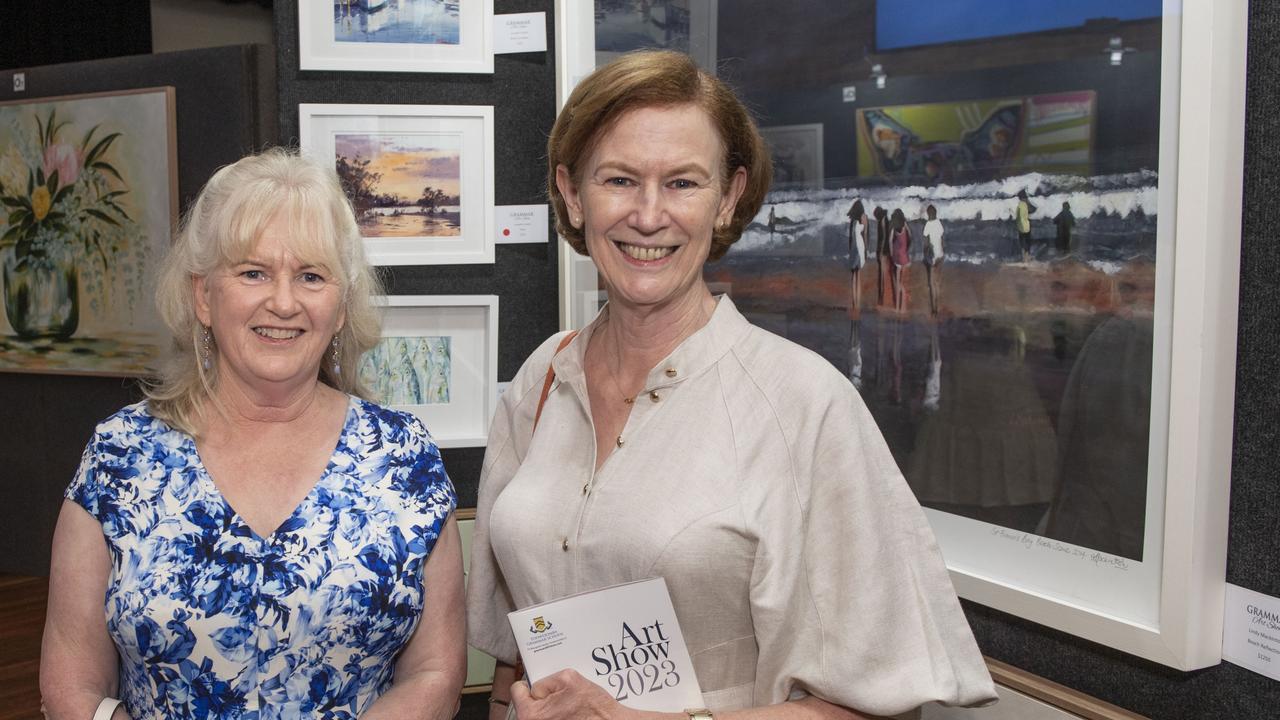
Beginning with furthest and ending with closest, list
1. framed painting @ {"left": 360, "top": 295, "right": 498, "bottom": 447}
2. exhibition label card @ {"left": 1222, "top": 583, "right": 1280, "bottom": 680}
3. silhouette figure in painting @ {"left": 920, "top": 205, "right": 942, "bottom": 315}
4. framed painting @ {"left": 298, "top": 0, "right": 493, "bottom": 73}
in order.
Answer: framed painting @ {"left": 360, "top": 295, "right": 498, "bottom": 447} < framed painting @ {"left": 298, "top": 0, "right": 493, "bottom": 73} < silhouette figure in painting @ {"left": 920, "top": 205, "right": 942, "bottom": 315} < exhibition label card @ {"left": 1222, "top": 583, "right": 1280, "bottom": 680}

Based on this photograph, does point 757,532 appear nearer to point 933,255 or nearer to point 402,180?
point 933,255

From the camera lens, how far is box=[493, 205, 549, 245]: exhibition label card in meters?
2.91

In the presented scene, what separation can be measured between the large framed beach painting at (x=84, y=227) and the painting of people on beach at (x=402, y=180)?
8.53 feet

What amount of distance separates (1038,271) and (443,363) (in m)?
1.80

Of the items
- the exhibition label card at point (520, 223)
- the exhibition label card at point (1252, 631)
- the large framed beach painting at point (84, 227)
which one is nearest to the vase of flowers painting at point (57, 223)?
the large framed beach painting at point (84, 227)

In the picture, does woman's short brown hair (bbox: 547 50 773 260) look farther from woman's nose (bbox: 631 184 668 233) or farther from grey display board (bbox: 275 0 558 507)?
grey display board (bbox: 275 0 558 507)

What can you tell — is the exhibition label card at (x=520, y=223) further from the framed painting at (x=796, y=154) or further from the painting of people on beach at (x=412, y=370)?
the framed painting at (x=796, y=154)

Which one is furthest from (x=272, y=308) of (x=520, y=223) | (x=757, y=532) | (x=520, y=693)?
(x=520, y=223)

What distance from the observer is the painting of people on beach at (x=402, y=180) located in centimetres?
283

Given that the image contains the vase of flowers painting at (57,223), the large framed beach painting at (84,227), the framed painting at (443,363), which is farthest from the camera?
the vase of flowers painting at (57,223)

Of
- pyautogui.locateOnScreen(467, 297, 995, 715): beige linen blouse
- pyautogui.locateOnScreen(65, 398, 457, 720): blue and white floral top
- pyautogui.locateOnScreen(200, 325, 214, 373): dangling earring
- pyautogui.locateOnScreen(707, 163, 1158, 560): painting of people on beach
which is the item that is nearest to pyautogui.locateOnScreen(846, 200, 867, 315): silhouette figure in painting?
pyautogui.locateOnScreen(707, 163, 1158, 560): painting of people on beach

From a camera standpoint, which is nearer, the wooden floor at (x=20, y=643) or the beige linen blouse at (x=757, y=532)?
the beige linen blouse at (x=757, y=532)

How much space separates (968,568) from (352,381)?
1133 mm

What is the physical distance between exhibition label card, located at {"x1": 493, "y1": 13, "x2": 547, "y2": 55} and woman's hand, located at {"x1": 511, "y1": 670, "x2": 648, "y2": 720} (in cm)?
195
